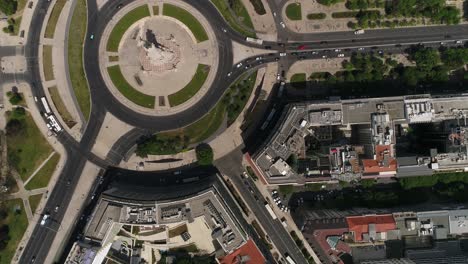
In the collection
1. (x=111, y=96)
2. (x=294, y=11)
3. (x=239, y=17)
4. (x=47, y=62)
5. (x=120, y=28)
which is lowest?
(x=111, y=96)

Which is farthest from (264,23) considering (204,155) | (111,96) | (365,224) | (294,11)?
(365,224)

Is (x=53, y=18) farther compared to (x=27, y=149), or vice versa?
(x=53, y=18)

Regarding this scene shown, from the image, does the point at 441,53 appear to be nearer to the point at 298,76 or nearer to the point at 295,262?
the point at 298,76

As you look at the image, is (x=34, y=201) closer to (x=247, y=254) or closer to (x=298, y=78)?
(x=247, y=254)

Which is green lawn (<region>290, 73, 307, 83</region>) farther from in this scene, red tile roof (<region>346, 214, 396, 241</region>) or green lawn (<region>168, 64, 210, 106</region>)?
red tile roof (<region>346, 214, 396, 241</region>)

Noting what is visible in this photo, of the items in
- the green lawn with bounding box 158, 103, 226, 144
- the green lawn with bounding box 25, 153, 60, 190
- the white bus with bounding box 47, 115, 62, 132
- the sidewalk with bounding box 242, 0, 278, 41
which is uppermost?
the sidewalk with bounding box 242, 0, 278, 41

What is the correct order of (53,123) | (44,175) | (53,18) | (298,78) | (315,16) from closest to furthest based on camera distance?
(44,175), (53,123), (53,18), (298,78), (315,16)

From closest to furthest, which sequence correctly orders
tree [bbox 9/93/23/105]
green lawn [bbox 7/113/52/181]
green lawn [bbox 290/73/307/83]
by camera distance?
tree [bbox 9/93/23/105] < green lawn [bbox 7/113/52/181] < green lawn [bbox 290/73/307/83]

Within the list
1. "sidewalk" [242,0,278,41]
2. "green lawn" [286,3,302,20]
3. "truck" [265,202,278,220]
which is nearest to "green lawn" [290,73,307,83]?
"sidewalk" [242,0,278,41]

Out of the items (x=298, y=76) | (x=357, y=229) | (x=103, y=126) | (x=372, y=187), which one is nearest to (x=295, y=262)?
(x=357, y=229)
